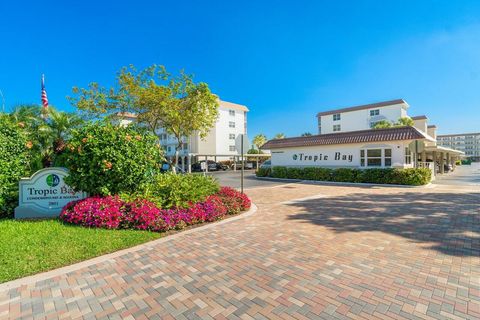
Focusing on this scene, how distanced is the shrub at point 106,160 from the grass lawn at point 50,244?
1.20 meters

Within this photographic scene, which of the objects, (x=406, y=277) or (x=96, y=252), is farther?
(x=96, y=252)

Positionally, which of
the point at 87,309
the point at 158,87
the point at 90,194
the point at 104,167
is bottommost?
the point at 87,309

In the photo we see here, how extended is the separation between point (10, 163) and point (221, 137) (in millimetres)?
40236

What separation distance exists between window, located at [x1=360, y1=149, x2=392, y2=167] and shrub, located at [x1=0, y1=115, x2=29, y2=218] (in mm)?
18296

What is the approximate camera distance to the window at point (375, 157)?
1661 cm

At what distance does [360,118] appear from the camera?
49000mm

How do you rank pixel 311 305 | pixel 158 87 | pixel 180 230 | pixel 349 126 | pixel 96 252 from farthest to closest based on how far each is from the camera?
pixel 349 126
pixel 158 87
pixel 180 230
pixel 96 252
pixel 311 305

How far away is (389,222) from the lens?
6.52 m

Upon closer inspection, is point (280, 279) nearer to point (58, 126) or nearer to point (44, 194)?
point (44, 194)

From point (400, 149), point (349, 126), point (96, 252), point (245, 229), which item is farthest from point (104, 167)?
point (349, 126)

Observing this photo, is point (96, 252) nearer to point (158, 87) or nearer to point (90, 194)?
point (90, 194)

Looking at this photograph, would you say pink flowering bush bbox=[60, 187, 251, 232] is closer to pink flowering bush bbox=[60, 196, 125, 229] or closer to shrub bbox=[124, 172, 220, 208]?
pink flowering bush bbox=[60, 196, 125, 229]

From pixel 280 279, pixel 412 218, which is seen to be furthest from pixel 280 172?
pixel 280 279

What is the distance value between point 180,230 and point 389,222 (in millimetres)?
5368
